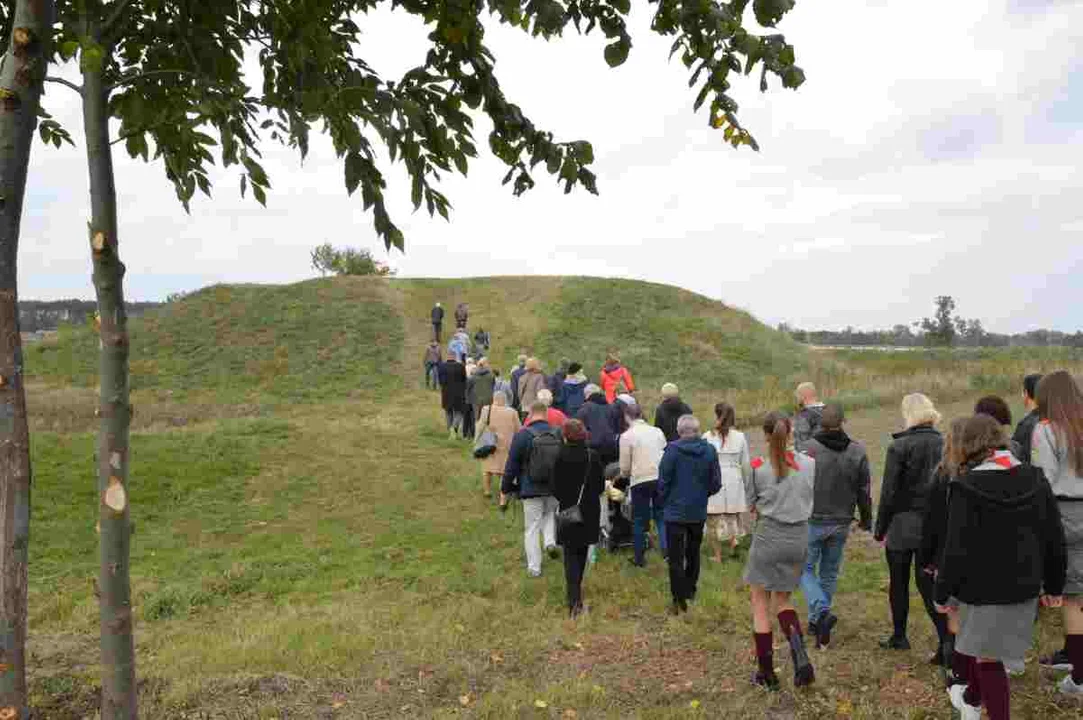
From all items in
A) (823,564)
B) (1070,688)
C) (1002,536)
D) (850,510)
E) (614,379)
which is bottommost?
(1070,688)

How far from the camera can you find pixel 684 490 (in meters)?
6.79

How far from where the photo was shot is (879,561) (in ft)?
27.9

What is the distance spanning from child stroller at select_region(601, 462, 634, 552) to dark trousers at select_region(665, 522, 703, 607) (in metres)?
1.93

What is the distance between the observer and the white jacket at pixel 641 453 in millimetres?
8273

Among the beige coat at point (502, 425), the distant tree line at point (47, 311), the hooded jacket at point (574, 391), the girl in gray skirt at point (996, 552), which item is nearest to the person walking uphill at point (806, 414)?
the girl in gray skirt at point (996, 552)

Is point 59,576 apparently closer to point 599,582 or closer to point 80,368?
point 599,582

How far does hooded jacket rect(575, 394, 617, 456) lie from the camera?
930cm

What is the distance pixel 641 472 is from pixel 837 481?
8.43ft

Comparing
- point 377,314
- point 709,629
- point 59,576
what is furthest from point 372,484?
point 377,314

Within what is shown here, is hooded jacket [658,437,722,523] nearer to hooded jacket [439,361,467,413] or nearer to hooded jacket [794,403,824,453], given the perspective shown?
hooded jacket [794,403,824,453]

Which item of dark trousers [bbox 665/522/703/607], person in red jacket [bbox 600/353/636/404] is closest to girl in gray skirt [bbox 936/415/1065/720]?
dark trousers [bbox 665/522/703/607]

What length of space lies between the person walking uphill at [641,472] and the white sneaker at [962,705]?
12.5ft

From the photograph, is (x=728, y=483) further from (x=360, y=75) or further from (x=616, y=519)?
(x=360, y=75)

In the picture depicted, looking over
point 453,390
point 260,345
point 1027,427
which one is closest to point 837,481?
point 1027,427
